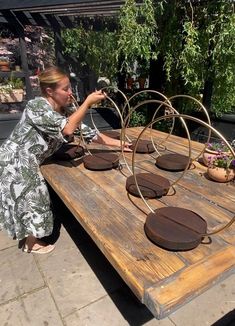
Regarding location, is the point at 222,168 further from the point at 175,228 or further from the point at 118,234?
the point at 118,234

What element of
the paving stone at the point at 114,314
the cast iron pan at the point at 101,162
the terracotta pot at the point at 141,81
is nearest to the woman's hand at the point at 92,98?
the cast iron pan at the point at 101,162

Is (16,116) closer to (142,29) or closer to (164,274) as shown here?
(142,29)

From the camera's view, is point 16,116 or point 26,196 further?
point 16,116

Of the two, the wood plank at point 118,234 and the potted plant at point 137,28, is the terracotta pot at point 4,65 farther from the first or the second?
the wood plank at point 118,234

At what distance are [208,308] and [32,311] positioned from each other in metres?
1.19

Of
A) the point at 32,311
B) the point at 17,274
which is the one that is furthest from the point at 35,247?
the point at 32,311

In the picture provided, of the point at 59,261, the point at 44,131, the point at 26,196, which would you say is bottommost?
the point at 59,261

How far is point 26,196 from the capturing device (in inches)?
87.7

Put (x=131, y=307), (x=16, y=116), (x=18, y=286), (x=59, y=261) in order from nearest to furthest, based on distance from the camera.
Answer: (x=131, y=307) < (x=18, y=286) < (x=59, y=261) < (x=16, y=116)

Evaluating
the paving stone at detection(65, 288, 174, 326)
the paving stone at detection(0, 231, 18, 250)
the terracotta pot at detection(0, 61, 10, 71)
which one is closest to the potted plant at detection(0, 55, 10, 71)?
the terracotta pot at detection(0, 61, 10, 71)

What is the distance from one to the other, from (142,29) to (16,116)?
2.08 meters

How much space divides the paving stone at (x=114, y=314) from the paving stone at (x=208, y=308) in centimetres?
10

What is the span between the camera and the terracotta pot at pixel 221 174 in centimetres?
203

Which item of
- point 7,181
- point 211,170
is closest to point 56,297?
point 7,181
